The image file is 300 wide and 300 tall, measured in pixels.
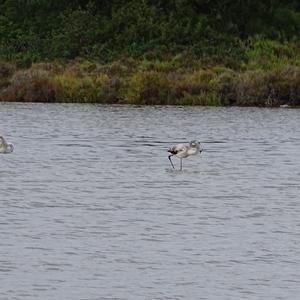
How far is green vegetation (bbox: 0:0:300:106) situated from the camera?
48500 mm

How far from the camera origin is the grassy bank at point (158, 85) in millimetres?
48094

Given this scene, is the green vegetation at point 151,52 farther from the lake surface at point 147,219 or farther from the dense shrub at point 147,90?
the lake surface at point 147,219

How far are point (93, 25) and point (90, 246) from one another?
4352 cm

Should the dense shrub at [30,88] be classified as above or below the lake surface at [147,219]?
above

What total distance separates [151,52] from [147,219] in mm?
38513

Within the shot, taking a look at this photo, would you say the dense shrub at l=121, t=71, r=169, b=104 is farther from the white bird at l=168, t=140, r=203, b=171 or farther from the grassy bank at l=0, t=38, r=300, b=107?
the white bird at l=168, t=140, r=203, b=171

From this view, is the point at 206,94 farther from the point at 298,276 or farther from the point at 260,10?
the point at 298,276

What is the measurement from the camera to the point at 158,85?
4850cm

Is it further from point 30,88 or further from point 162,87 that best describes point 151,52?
point 30,88

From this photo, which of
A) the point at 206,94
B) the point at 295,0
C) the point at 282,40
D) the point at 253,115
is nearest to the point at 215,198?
the point at 253,115

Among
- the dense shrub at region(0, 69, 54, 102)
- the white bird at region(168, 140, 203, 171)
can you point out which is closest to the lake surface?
the white bird at region(168, 140, 203, 171)

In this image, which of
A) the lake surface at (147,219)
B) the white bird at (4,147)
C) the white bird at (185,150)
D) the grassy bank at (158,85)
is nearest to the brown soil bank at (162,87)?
the grassy bank at (158,85)

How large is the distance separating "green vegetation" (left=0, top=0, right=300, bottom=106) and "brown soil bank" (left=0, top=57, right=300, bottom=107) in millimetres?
37

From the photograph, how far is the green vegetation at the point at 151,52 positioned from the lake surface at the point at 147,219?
15.4m
